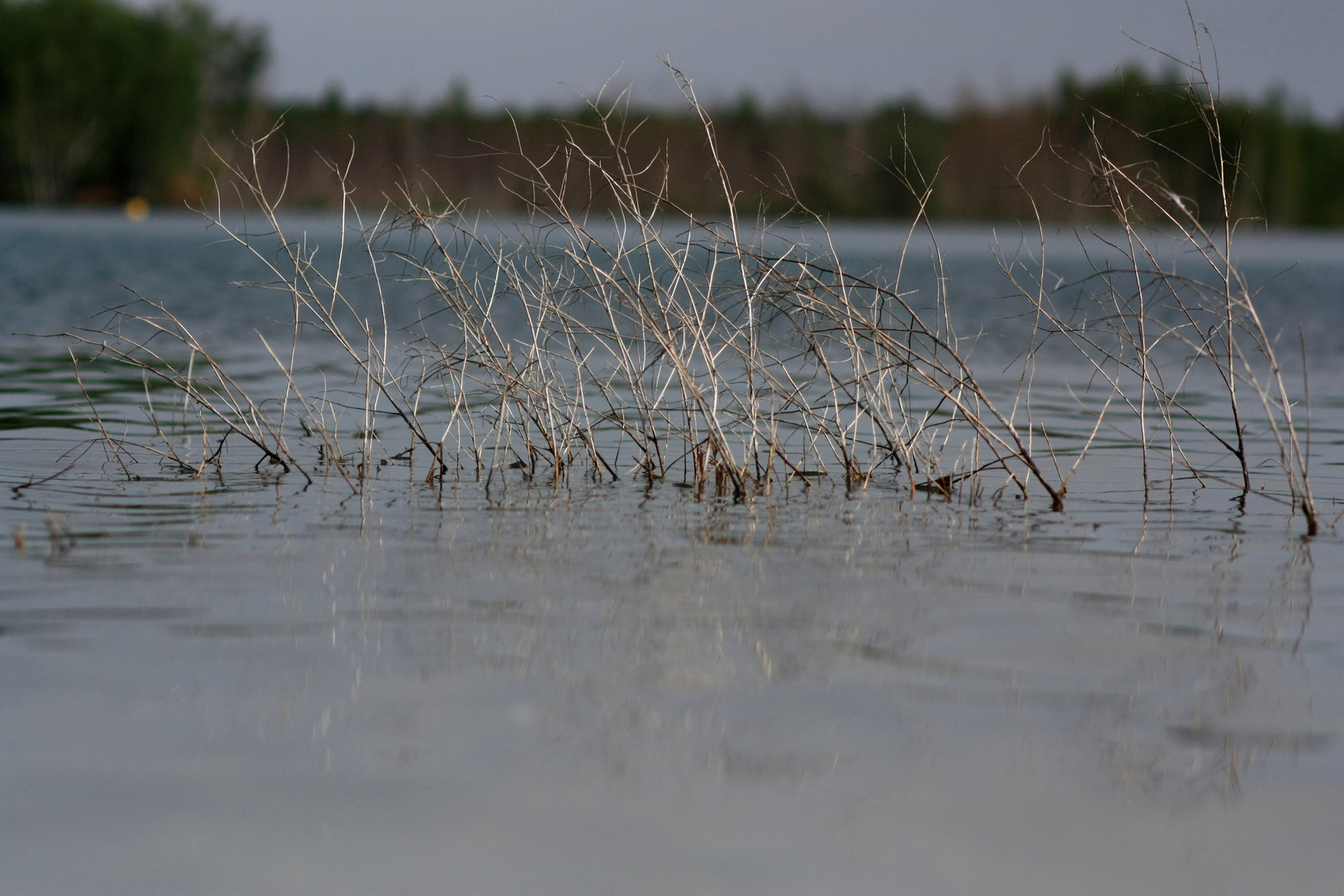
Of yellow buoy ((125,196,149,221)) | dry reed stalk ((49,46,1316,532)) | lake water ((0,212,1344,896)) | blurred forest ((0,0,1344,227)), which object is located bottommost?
lake water ((0,212,1344,896))

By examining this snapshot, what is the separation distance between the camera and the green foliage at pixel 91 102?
184 ft

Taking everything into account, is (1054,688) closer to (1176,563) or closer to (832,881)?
(832,881)

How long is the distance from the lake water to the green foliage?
5791 cm

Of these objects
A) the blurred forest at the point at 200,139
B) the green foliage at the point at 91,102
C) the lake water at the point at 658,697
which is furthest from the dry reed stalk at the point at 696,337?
the green foliage at the point at 91,102

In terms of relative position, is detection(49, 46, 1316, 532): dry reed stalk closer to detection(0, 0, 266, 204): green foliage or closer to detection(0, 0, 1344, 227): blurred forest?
detection(0, 0, 1344, 227): blurred forest

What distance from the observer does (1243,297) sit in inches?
189

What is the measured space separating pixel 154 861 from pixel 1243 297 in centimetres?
423

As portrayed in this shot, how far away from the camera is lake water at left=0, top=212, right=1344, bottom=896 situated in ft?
7.61

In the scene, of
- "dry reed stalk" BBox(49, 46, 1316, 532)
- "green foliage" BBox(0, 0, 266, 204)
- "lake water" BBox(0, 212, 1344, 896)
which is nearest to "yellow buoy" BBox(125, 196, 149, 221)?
"green foliage" BBox(0, 0, 266, 204)

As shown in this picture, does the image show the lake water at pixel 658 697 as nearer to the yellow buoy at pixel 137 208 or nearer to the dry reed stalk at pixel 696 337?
the dry reed stalk at pixel 696 337

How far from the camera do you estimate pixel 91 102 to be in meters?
56.2

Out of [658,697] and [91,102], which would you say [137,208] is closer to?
[91,102]

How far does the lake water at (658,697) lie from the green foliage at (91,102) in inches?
2280

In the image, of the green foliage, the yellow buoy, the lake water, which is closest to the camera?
the lake water
